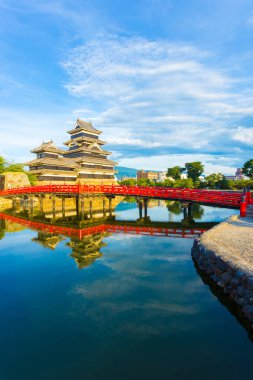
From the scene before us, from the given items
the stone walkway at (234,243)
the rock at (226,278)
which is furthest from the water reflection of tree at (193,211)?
the rock at (226,278)

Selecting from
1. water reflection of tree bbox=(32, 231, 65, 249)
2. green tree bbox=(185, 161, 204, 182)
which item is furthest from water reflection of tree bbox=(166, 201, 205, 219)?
green tree bbox=(185, 161, 204, 182)

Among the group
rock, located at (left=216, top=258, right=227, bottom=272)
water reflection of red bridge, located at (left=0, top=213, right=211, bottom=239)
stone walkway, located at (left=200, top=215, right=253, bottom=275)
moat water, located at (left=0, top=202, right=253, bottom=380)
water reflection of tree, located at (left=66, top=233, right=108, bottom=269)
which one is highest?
stone walkway, located at (left=200, top=215, right=253, bottom=275)

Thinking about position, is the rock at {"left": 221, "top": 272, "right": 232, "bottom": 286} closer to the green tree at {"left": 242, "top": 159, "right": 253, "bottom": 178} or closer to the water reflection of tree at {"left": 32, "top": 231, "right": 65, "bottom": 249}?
the water reflection of tree at {"left": 32, "top": 231, "right": 65, "bottom": 249}

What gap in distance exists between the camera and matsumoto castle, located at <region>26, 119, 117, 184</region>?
148 ft

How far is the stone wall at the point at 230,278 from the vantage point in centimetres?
676

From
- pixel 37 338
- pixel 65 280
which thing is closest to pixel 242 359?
pixel 37 338

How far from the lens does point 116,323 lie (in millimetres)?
7109

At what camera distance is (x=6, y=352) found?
5.99 m

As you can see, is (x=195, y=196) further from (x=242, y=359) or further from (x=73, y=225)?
(x=242, y=359)

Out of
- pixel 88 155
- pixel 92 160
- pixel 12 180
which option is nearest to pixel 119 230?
pixel 12 180

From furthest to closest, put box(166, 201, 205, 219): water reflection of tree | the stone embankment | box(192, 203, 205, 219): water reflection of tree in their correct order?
box(166, 201, 205, 219): water reflection of tree
box(192, 203, 205, 219): water reflection of tree
the stone embankment

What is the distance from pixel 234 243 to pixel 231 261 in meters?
2.60

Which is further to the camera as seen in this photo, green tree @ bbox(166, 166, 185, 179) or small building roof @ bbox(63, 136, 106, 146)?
green tree @ bbox(166, 166, 185, 179)

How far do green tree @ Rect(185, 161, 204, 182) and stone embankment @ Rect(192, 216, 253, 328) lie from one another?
6936 centimetres
